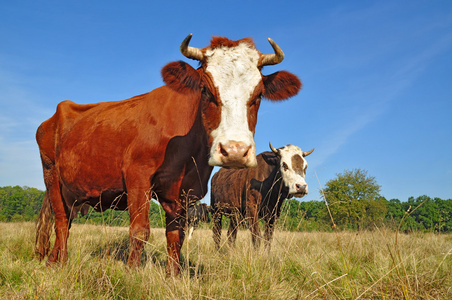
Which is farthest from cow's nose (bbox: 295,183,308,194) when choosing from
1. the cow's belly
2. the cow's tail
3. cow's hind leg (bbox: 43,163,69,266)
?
the cow's tail

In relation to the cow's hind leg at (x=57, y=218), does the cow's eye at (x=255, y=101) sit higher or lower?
higher

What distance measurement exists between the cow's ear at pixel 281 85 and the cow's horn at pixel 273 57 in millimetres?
241

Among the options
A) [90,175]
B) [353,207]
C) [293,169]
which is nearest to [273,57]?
[90,175]

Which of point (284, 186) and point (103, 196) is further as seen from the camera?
point (284, 186)

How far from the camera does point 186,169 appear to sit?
4.16 metres

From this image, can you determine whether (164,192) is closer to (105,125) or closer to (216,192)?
(105,125)

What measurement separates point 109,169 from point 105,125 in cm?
72

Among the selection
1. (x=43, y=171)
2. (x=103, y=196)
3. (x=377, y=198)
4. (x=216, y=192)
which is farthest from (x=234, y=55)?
(x=377, y=198)

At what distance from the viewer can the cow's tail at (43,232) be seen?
227 inches

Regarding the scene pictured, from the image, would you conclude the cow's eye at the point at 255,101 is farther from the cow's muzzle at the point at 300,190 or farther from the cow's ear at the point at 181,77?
the cow's muzzle at the point at 300,190

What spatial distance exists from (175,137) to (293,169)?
15.6 ft

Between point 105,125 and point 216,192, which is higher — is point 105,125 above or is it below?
above

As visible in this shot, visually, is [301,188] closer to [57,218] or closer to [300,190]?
[300,190]

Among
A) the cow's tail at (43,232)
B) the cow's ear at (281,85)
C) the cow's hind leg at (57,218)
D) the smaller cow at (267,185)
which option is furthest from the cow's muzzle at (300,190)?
the cow's tail at (43,232)
